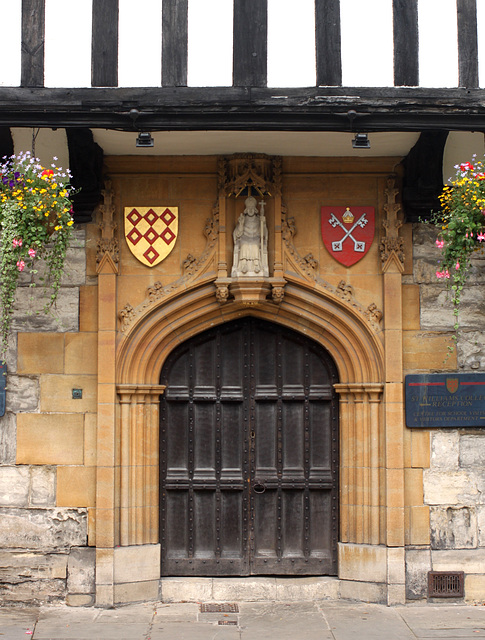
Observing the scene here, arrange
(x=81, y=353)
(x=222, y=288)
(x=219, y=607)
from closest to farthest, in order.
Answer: (x=219, y=607) → (x=222, y=288) → (x=81, y=353)

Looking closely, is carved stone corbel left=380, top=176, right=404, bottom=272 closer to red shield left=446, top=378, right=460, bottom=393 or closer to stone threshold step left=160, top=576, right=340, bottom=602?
red shield left=446, top=378, right=460, bottom=393

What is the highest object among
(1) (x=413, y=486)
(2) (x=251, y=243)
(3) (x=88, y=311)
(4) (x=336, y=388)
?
(2) (x=251, y=243)

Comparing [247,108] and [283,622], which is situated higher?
[247,108]

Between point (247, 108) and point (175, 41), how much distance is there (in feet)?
2.76

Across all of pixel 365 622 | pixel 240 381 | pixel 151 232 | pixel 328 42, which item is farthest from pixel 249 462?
pixel 328 42

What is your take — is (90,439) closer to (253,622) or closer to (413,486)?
(253,622)

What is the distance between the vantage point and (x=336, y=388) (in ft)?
23.9

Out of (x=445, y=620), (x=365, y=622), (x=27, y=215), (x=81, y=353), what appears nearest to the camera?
(x=27, y=215)

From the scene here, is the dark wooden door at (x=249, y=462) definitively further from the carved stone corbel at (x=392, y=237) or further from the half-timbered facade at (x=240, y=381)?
the carved stone corbel at (x=392, y=237)

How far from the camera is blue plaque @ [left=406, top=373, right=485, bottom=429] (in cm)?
709

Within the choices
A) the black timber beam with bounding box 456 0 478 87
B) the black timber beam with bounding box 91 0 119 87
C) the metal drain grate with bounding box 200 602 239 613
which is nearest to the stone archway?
the metal drain grate with bounding box 200 602 239 613

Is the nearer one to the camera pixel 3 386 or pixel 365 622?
pixel 365 622

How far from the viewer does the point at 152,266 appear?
23.6ft

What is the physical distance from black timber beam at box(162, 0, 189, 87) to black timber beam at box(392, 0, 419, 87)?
5.64ft
